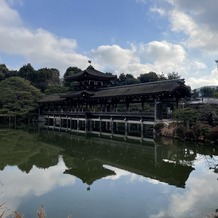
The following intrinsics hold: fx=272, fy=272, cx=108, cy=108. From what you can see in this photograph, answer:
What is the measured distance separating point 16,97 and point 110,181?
116ft

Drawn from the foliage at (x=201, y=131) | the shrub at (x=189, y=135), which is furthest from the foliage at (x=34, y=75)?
the foliage at (x=201, y=131)

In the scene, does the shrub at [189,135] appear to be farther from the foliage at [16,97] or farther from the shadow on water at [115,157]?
the foliage at [16,97]

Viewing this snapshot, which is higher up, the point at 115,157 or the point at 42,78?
the point at 42,78

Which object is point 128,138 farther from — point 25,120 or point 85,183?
point 25,120

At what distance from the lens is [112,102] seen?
1304 inches

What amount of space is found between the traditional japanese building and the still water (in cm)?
602

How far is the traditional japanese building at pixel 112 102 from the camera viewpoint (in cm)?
2570

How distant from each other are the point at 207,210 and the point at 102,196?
144 inches

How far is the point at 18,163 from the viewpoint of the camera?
16.0 m

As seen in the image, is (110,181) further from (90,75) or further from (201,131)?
(90,75)

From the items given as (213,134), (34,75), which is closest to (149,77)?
(34,75)

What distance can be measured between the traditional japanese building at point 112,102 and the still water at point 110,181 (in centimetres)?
602

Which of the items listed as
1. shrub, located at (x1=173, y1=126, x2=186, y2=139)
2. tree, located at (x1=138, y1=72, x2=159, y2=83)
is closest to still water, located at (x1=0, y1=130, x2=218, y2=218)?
shrub, located at (x1=173, y1=126, x2=186, y2=139)

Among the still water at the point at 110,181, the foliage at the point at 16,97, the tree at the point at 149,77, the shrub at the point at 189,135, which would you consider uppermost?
the tree at the point at 149,77
